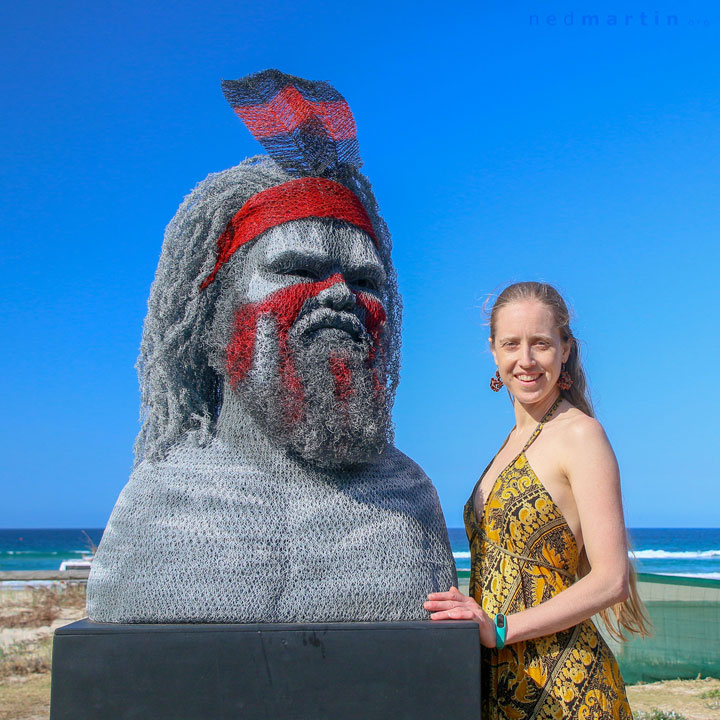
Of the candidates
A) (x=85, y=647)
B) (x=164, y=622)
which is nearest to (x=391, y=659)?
(x=164, y=622)

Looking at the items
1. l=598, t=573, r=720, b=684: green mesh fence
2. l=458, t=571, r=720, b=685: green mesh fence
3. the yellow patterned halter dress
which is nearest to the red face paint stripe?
the yellow patterned halter dress

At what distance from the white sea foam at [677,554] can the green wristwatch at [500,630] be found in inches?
1225

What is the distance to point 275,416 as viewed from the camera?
7.00 feet

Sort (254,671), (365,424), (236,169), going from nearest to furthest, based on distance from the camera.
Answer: (254,671), (365,424), (236,169)

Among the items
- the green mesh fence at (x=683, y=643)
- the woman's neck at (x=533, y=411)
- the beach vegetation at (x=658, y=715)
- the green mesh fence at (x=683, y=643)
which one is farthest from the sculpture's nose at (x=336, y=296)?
the green mesh fence at (x=683, y=643)

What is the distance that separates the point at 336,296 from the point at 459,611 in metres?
0.88

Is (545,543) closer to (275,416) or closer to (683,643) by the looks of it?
(275,416)

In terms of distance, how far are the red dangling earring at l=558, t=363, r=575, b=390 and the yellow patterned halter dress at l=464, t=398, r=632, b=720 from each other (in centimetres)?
16

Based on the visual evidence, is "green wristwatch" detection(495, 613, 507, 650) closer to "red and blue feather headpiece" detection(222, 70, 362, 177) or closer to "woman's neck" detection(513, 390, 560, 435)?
"woman's neck" detection(513, 390, 560, 435)

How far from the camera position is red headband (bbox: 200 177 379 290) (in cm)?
222

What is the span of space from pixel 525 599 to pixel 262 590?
0.67m

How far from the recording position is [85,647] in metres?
1.87

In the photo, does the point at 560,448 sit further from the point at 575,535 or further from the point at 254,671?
the point at 254,671

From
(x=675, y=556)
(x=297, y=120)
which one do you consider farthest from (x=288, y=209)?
(x=675, y=556)
